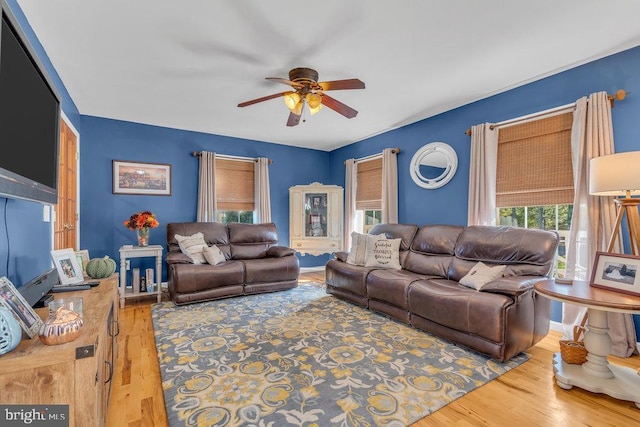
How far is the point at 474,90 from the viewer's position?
3436mm

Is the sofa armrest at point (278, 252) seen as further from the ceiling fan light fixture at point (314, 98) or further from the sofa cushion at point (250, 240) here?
the ceiling fan light fixture at point (314, 98)

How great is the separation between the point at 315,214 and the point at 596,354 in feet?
13.8

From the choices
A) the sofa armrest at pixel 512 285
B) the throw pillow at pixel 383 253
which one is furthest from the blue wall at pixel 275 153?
the sofa armrest at pixel 512 285

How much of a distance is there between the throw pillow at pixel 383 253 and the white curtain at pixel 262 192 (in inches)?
86.5

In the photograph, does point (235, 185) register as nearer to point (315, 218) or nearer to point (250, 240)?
point (250, 240)

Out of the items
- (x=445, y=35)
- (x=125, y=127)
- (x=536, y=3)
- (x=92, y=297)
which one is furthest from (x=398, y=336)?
(x=125, y=127)

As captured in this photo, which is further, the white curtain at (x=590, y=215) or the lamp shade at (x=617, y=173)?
the white curtain at (x=590, y=215)

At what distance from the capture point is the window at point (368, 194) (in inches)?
204

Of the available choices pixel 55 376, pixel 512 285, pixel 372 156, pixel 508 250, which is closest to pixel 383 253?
pixel 508 250

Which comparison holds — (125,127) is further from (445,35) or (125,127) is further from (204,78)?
(445,35)

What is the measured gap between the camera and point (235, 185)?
537cm

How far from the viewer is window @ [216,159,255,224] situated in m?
5.25

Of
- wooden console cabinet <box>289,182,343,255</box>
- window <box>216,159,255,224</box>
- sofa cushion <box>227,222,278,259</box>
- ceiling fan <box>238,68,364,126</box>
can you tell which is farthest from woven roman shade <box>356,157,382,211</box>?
ceiling fan <box>238,68,364,126</box>

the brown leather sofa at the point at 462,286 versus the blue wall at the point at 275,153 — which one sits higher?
the blue wall at the point at 275,153
